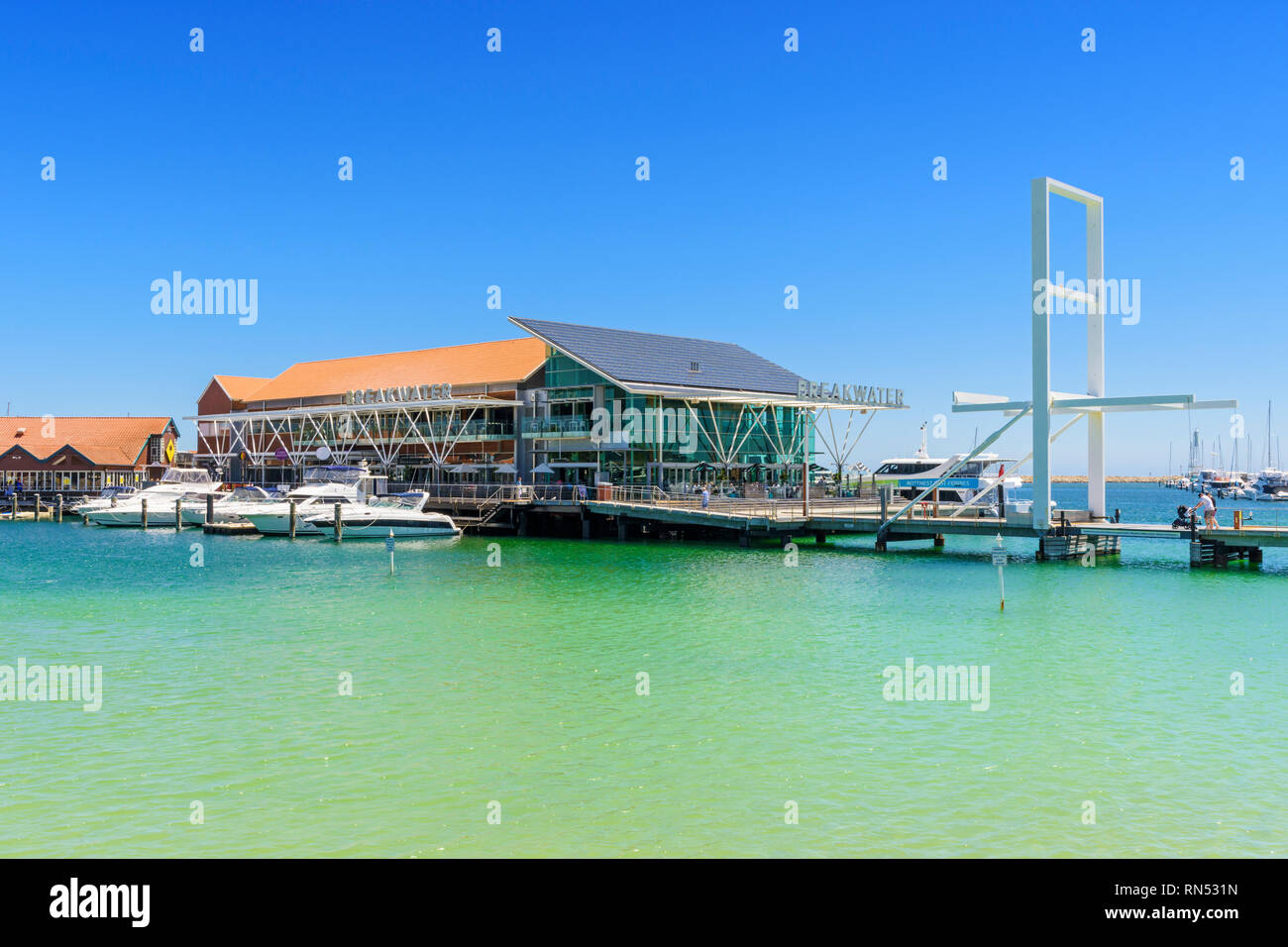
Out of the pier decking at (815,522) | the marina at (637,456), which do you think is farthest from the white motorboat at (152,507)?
the pier decking at (815,522)

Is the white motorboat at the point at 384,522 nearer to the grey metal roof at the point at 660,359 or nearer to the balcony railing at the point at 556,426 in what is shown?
the balcony railing at the point at 556,426

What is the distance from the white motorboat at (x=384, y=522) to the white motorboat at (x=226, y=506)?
20.8ft

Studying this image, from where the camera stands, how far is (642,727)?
14.7m

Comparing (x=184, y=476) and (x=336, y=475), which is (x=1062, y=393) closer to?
(x=336, y=475)

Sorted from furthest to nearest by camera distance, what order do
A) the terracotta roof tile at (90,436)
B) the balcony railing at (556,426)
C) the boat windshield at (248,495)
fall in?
the terracotta roof tile at (90,436)
the boat windshield at (248,495)
the balcony railing at (556,426)

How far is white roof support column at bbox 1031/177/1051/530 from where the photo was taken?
36.5m

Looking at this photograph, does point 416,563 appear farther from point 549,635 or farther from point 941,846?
point 941,846

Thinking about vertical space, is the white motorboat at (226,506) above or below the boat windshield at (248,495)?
below

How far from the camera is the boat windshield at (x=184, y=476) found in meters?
70.6

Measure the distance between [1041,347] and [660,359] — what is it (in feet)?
87.2
